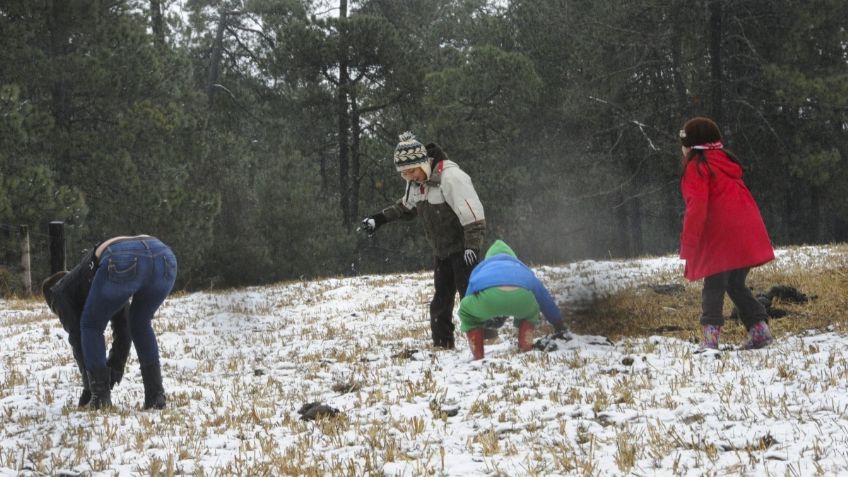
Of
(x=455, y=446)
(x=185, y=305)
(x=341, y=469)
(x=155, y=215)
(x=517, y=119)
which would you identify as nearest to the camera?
(x=341, y=469)

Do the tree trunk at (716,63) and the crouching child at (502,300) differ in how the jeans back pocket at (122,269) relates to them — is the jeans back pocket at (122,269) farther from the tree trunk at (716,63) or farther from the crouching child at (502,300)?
the tree trunk at (716,63)

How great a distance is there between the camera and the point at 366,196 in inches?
1232

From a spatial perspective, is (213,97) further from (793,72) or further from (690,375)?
(690,375)

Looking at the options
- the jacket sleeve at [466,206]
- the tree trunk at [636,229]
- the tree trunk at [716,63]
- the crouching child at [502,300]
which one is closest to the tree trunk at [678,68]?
the tree trunk at [716,63]

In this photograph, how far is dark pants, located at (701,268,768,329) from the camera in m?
6.71

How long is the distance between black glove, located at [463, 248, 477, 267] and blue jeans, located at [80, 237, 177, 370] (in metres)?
2.55

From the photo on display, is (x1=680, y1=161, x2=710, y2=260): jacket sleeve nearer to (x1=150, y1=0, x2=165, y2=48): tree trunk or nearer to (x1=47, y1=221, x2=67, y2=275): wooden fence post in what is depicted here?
(x1=47, y1=221, x2=67, y2=275): wooden fence post

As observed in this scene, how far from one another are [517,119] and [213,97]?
11020 millimetres

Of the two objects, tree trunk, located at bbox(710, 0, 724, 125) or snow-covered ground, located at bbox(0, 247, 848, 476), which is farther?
tree trunk, located at bbox(710, 0, 724, 125)

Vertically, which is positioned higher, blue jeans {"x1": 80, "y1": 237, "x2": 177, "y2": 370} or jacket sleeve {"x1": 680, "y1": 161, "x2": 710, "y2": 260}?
jacket sleeve {"x1": 680, "y1": 161, "x2": 710, "y2": 260}

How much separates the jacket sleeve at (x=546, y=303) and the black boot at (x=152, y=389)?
3088 mm

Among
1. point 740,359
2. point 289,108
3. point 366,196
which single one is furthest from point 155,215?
point 740,359

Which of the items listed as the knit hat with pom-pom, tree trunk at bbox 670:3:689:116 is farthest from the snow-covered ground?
tree trunk at bbox 670:3:689:116

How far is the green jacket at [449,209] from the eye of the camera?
25.4 ft
